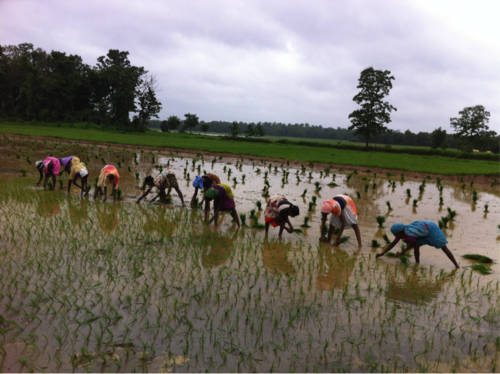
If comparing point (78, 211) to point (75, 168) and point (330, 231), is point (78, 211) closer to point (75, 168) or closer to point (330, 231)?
point (75, 168)

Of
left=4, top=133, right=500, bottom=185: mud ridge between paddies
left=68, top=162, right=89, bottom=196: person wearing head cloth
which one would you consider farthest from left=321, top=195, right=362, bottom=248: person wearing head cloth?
left=4, top=133, right=500, bottom=185: mud ridge between paddies

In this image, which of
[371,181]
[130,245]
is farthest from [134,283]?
[371,181]

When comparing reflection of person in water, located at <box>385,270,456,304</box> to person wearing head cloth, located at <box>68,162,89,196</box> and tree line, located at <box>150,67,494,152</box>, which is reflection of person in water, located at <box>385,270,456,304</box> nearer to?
person wearing head cloth, located at <box>68,162,89,196</box>

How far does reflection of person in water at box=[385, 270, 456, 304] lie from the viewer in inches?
182

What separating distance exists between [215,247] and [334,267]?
2039 millimetres

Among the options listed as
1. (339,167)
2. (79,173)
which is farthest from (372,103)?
(79,173)

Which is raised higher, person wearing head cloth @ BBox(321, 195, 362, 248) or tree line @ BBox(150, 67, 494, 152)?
tree line @ BBox(150, 67, 494, 152)

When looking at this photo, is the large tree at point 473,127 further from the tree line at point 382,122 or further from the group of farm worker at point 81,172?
the group of farm worker at point 81,172

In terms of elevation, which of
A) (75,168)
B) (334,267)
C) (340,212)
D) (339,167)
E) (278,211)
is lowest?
(334,267)

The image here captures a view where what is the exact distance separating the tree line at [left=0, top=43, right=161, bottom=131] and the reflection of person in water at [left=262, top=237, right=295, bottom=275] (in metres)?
47.4

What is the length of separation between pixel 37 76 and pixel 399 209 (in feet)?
180

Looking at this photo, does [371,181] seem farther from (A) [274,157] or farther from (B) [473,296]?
(B) [473,296]

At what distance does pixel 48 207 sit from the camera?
8.19 metres

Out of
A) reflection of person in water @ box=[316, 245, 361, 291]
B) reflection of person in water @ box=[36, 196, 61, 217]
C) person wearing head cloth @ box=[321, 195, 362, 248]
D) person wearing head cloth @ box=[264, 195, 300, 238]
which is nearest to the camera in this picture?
reflection of person in water @ box=[316, 245, 361, 291]
